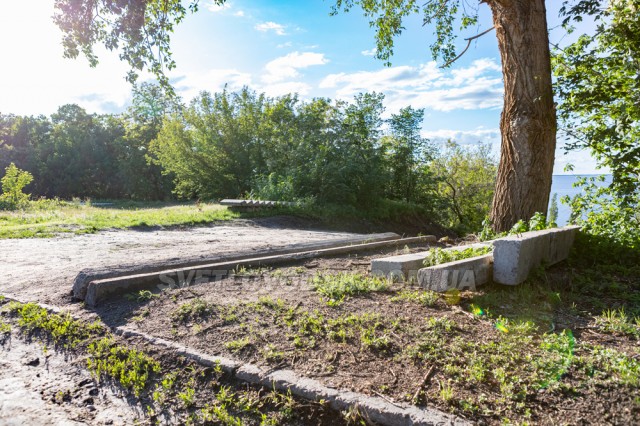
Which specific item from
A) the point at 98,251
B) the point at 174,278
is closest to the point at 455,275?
the point at 174,278

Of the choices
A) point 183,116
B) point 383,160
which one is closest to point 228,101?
point 183,116

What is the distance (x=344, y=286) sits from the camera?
448 cm

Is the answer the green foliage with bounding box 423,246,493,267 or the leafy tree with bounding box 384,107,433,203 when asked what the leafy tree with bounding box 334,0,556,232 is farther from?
the leafy tree with bounding box 384,107,433,203

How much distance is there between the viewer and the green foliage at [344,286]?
4.34 metres

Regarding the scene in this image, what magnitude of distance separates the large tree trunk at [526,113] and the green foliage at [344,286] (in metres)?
3.13

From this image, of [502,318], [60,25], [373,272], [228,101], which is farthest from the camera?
[228,101]

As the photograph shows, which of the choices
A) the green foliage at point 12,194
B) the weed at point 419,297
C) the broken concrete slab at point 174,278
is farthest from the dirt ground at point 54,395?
the green foliage at point 12,194

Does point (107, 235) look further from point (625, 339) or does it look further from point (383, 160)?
point (383, 160)

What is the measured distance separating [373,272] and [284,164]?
38.4ft

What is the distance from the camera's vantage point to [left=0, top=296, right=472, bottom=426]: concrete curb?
7.72ft

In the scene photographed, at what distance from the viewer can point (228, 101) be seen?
19.3 metres

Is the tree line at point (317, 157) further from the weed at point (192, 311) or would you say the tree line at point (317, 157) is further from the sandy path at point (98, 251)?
the weed at point (192, 311)

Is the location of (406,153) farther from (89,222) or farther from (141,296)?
(141,296)

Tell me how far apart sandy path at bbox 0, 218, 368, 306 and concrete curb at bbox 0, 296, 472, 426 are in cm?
254
